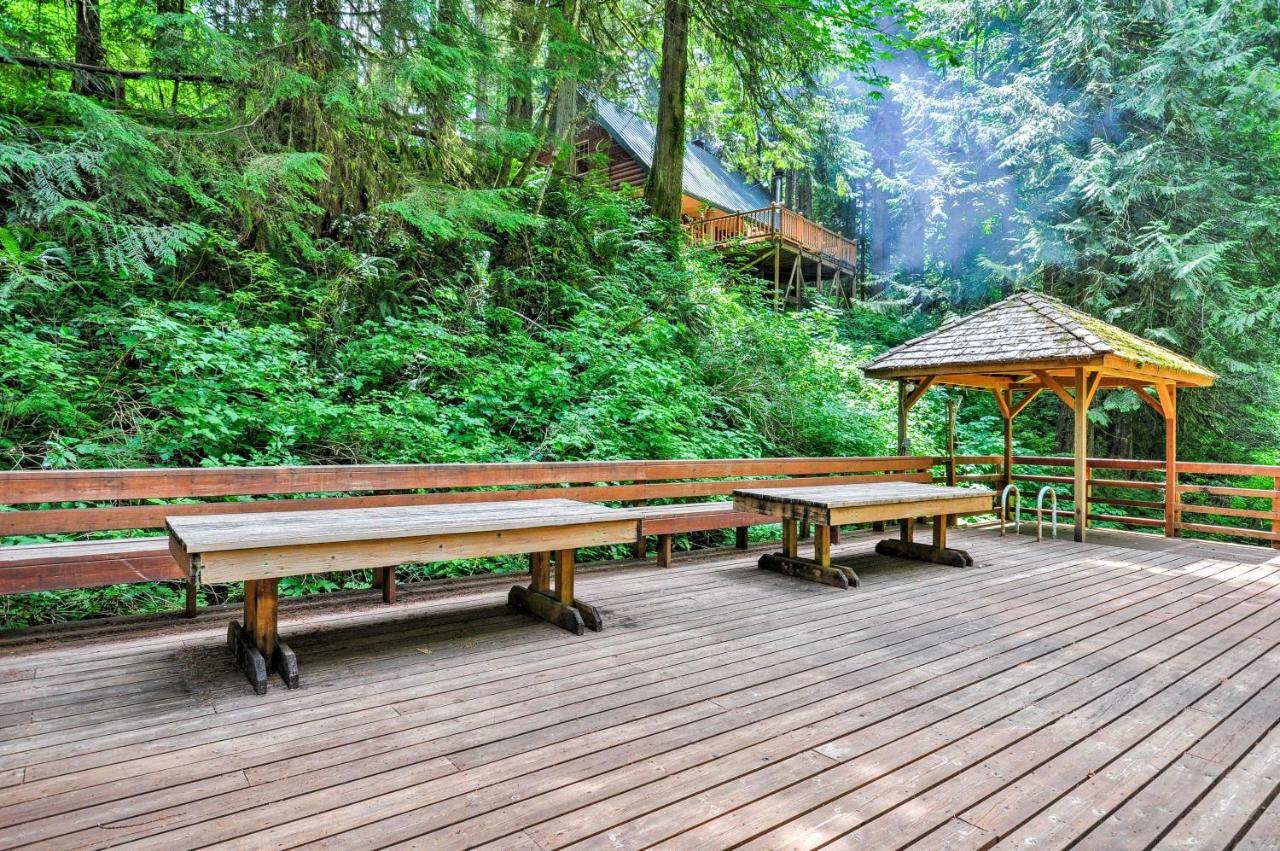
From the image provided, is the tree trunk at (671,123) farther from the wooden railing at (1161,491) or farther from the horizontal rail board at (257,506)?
the horizontal rail board at (257,506)

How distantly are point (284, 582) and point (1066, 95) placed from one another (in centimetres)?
1511

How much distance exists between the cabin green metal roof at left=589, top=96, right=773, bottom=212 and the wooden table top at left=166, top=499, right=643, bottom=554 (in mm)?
13735

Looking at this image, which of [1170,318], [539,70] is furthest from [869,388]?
[539,70]

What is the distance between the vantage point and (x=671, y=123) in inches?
406

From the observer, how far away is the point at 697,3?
9109mm

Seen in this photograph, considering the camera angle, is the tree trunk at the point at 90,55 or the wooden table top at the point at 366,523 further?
the tree trunk at the point at 90,55

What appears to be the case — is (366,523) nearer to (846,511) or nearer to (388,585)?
(388,585)

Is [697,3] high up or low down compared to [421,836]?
up

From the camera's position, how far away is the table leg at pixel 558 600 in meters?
3.72

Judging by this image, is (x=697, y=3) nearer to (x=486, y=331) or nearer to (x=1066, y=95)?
(x=486, y=331)

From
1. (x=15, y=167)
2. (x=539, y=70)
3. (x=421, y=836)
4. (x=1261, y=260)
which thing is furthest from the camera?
(x=1261, y=260)

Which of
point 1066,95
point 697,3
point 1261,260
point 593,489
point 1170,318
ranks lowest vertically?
point 593,489

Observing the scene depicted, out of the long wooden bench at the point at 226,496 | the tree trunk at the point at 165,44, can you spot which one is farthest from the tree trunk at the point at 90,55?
the long wooden bench at the point at 226,496

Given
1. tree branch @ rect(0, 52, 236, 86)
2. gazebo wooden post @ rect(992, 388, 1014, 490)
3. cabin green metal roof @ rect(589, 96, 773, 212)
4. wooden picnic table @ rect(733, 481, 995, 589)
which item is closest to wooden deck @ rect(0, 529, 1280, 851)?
wooden picnic table @ rect(733, 481, 995, 589)
